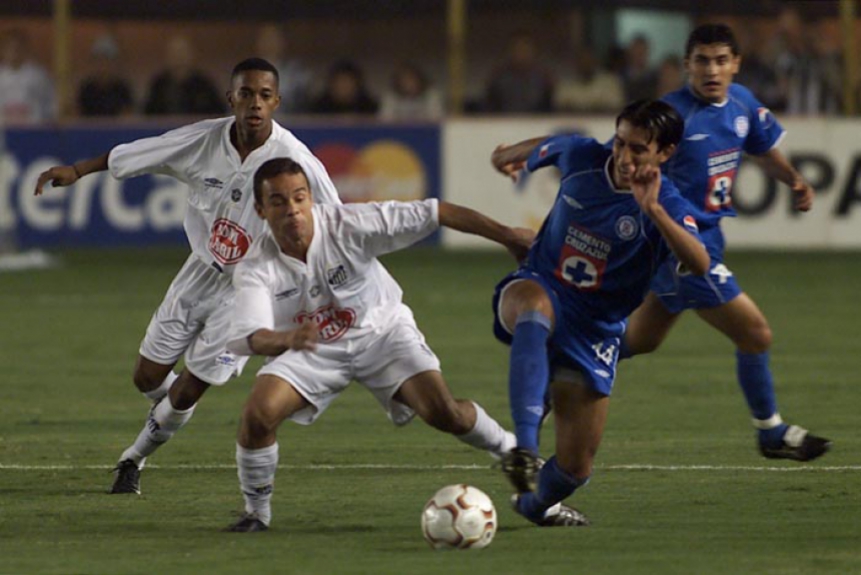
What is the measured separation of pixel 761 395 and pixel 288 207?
2.67 metres

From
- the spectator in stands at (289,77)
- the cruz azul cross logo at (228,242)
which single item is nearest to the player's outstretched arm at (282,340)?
the cruz azul cross logo at (228,242)

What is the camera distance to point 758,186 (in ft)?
66.2

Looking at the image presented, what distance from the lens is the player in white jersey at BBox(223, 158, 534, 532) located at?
7.10 m

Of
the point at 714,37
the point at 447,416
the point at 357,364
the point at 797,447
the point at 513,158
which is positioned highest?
the point at 714,37

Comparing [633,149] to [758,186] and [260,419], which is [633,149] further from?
[758,186]

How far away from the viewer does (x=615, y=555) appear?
6684mm

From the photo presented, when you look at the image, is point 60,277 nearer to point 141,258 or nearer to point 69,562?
point 141,258

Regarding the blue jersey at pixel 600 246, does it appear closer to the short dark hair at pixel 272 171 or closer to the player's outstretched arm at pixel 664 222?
the player's outstretched arm at pixel 664 222

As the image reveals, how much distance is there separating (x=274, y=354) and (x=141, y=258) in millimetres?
13676

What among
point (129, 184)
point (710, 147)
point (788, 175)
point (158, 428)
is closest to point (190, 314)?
point (158, 428)

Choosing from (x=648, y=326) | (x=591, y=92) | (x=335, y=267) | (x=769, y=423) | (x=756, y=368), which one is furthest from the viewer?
(x=591, y=92)

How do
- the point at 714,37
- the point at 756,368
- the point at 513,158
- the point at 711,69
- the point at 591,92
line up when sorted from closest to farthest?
the point at 513,158
the point at 756,368
the point at 714,37
the point at 711,69
the point at 591,92

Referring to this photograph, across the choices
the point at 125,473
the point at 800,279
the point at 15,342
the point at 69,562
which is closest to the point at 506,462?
the point at 69,562

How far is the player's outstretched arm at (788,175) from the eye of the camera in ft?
30.0
